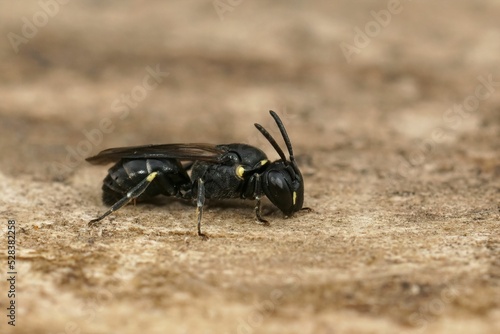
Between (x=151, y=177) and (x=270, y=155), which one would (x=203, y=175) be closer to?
(x=151, y=177)

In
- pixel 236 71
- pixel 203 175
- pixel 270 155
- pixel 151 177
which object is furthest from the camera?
pixel 236 71

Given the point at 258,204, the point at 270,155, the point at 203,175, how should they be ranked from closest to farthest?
the point at 258,204
the point at 203,175
the point at 270,155

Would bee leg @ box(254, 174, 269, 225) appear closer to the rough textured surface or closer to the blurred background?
the rough textured surface

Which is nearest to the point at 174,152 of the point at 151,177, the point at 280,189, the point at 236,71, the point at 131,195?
the point at 151,177

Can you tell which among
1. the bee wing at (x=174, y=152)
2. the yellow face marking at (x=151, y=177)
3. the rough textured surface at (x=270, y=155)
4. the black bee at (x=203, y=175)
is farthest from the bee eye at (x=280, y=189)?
the yellow face marking at (x=151, y=177)

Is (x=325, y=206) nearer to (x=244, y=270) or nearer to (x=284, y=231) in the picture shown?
(x=284, y=231)
